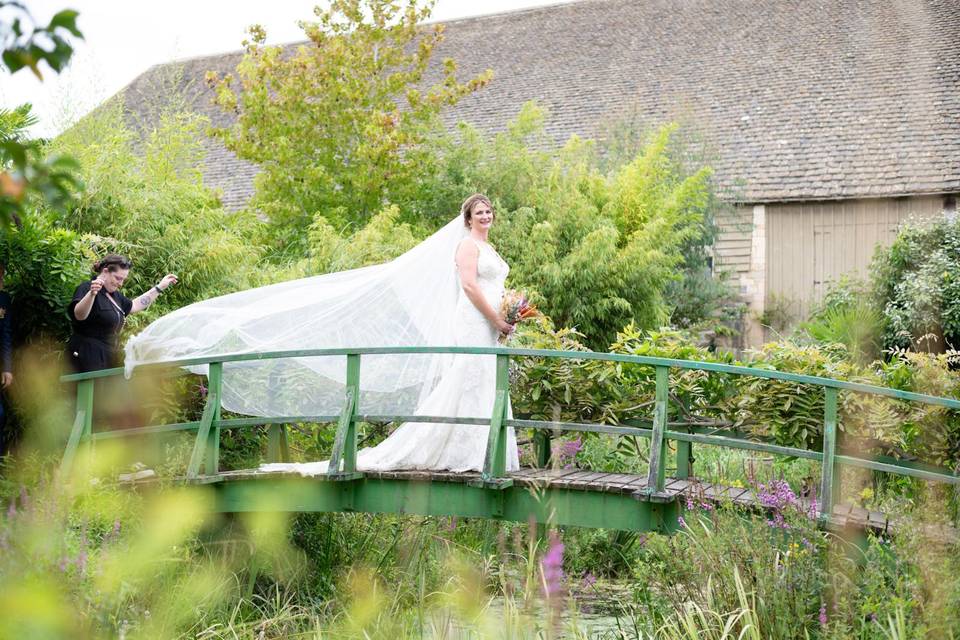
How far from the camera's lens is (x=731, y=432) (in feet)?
22.1

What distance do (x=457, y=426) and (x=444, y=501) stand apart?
0.52 meters

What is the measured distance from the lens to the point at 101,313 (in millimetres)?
7410

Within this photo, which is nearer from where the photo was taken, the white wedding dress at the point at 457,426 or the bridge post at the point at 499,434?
the bridge post at the point at 499,434

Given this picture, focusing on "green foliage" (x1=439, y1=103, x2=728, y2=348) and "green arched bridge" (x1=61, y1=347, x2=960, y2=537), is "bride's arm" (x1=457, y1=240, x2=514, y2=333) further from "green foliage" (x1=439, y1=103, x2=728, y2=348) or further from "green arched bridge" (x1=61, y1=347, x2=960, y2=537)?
"green foliage" (x1=439, y1=103, x2=728, y2=348)

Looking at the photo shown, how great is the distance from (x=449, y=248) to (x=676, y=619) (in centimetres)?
273

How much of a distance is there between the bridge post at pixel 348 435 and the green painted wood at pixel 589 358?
5.1 inches

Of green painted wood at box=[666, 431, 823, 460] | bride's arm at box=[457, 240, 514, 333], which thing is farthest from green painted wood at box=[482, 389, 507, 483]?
green painted wood at box=[666, 431, 823, 460]

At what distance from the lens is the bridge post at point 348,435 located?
6488 millimetres

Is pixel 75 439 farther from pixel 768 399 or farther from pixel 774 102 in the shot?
pixel 774 102

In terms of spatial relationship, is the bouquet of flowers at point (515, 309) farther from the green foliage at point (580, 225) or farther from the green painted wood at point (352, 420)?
the green foliage at point (580, 225)

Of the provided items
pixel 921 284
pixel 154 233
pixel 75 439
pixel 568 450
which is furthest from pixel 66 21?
pixel 921 284

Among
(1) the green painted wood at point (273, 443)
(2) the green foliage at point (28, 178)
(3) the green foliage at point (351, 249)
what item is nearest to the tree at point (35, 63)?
(2) the green foliage at point (28, 178)

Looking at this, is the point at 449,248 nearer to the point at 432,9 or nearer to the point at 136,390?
the point at 136,390

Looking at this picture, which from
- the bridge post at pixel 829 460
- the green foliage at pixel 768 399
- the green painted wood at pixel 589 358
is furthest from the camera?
the green foliage at pixel 768 399
